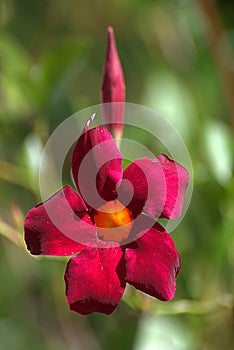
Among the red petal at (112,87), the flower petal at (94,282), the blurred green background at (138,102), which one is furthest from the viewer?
the blurred green background at (138,102)

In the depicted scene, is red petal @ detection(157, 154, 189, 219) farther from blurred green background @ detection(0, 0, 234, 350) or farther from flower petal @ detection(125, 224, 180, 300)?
blurred green background @ detection(0, 0, 234, 350)

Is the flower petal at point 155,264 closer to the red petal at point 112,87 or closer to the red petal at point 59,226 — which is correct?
the red petal at point 59,226

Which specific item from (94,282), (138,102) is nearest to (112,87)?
(94,282)

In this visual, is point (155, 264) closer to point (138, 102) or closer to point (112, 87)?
point (112, 87)

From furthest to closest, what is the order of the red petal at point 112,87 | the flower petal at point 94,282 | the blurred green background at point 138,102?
1. the blurred green background at point 138,102
2. the red petal at point 112,87
3. the flower petal at point 94,282

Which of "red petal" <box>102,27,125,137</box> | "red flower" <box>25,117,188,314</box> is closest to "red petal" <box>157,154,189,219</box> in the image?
"red flower" <box>25,117,188,314</box>

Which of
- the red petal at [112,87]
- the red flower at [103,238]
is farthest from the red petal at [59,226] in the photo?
the red petal at [112,87]

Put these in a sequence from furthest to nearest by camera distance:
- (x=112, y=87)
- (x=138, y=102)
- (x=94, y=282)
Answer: (x=138, y=102)
(x=112, y=87)
(x=94, y=282)
